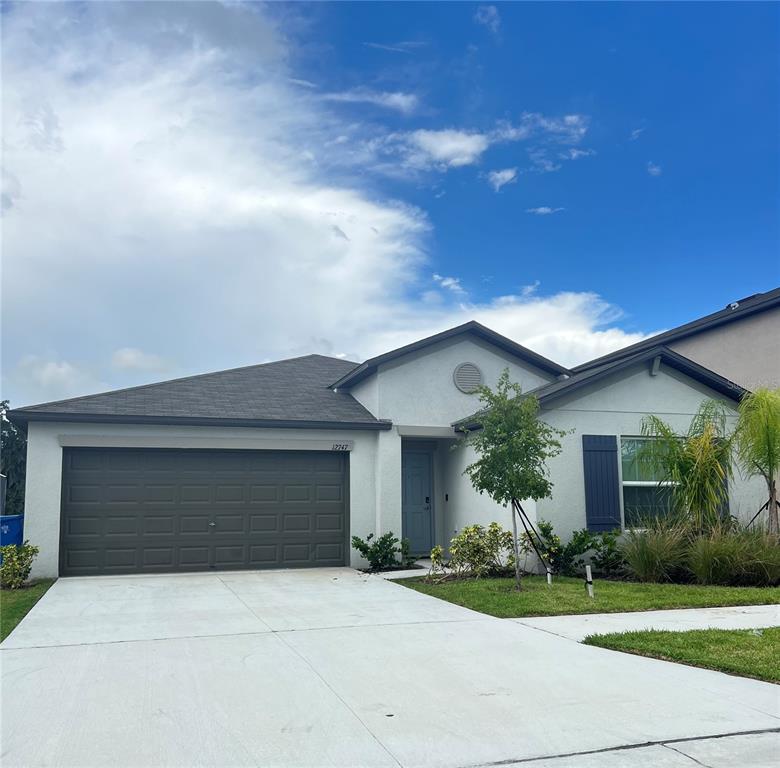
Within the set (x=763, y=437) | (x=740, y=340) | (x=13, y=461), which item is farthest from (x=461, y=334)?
(x=13, y=461)

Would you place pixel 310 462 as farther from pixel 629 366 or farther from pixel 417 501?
pixel 629 366

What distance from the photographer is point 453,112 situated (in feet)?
49.0

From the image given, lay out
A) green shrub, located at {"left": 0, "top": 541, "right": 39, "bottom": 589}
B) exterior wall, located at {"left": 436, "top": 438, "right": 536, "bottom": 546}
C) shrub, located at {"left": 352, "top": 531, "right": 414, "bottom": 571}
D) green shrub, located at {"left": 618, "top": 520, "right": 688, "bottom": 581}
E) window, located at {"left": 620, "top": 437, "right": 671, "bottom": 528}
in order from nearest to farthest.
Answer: green shrub, located at {"left": 618, "top": 520, "right": 688, "bottom": 581} → green shrub, located at {"left": 0, "top": 541, "right": 39, "bottom": 589} → exterior wall, located at {"left": 436, "top": 438, "right": 536, "bottom": 546} → window, located at {"left": 620, "top": 437, "right": 671, "bottom": 528} → shrub, located at {"left": 352, "top": 531, "right": 414, "bottom": 571}

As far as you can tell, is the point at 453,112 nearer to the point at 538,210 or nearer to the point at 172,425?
the point at 538,210

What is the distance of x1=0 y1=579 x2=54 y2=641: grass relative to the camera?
8.66m

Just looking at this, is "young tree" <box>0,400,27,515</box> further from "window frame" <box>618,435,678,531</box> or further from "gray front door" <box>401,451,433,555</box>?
"window frame" <box>618,435,678,531</box>

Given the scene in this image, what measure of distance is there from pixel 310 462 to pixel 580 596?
639cm

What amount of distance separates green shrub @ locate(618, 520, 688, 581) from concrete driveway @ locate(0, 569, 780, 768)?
4.22 m

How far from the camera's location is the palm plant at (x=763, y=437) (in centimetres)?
1289

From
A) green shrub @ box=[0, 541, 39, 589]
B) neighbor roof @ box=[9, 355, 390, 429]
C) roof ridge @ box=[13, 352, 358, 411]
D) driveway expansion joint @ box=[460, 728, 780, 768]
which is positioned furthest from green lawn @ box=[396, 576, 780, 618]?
roof ridge @ box=[13, 352, 358, 411]

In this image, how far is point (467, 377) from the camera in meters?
16.1

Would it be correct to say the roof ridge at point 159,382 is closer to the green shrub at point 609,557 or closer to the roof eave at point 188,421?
the roof eave at point 188,421

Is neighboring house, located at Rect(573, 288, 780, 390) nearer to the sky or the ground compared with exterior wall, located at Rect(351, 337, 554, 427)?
nearer to the sky

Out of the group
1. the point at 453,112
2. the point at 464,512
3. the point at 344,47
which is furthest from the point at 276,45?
the point at 464,512
